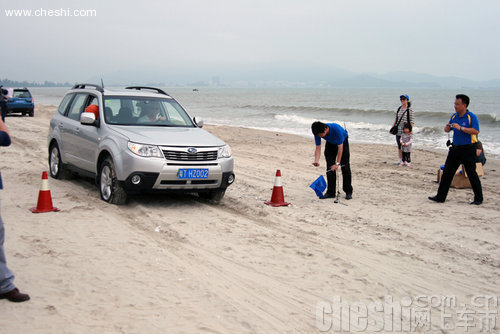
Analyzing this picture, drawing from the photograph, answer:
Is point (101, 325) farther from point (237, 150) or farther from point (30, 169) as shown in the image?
point (237, 150)

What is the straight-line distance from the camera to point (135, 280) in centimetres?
459

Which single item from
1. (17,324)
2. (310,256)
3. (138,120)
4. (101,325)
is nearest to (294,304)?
(310,256)

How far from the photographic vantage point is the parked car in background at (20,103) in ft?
89.2

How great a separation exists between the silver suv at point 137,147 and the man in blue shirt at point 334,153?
162 centimetres

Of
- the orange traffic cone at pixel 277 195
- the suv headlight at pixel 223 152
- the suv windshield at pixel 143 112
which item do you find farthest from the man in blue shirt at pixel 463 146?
the suv windshield at pixel 143 112

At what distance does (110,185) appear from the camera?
7.33 metres

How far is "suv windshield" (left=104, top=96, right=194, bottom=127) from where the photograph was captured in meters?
8.00

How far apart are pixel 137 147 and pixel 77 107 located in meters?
2.67

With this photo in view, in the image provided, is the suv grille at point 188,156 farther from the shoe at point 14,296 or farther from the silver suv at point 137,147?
the shoe at point 14,296

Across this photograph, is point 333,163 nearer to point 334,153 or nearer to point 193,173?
point 334,153

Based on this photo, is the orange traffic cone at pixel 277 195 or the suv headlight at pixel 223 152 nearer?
the suv headlight at pixel 223 152

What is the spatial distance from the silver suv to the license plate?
13 mm

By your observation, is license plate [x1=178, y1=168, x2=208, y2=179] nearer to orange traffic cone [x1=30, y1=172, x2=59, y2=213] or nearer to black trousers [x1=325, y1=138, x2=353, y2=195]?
orange traffic cone [x1=30, y1=172, x2=59, y2=213]

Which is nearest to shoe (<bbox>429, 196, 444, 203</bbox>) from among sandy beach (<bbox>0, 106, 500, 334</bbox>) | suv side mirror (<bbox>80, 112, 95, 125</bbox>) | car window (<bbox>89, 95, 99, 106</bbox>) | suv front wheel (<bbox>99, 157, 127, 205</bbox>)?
sandy beach (<bbox>0, 106, 500, 334</bbox>)
